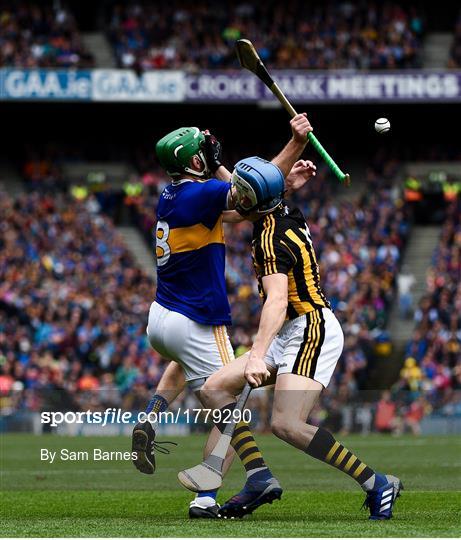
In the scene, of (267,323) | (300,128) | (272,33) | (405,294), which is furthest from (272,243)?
(272,33)

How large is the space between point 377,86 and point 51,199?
8285mm

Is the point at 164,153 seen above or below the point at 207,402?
above

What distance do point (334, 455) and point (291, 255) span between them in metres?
1.31

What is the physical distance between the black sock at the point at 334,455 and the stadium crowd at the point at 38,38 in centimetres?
2483

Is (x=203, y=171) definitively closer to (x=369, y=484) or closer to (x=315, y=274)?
(x=315, y=274)

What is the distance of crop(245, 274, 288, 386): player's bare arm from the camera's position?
8047mm

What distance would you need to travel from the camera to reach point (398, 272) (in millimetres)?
29922

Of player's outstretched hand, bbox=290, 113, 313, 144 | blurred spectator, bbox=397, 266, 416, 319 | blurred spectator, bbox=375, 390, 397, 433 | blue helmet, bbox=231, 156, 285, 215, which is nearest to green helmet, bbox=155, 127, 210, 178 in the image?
blue helmet, bbox=231, 156, 285, 215

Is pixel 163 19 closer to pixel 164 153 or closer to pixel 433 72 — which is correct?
pixel 433 72

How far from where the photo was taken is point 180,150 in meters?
8.89

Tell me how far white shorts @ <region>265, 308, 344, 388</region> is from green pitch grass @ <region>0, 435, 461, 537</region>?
3.11 ft

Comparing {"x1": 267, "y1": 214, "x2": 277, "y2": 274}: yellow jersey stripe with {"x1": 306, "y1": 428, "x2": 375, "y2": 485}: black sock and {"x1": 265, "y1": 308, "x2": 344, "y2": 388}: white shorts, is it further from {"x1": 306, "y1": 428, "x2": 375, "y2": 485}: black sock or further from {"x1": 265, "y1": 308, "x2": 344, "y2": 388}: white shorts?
→ {"x1": 306, "y1": 428, "x2": 375, "y2": 485}: black sock

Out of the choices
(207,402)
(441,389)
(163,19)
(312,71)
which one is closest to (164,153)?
(207,402)

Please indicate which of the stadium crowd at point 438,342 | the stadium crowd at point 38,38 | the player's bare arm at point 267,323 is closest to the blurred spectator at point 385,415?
the stadium crowd at point 438,342
